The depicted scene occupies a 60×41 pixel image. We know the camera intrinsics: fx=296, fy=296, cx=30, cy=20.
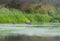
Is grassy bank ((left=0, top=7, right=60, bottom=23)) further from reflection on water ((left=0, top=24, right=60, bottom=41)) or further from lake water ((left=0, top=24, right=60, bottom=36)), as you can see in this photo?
reflection on water ((left=0, top=24, right=60, bottom=41))

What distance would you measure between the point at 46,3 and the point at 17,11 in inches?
246

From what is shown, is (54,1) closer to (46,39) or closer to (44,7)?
(44,7)

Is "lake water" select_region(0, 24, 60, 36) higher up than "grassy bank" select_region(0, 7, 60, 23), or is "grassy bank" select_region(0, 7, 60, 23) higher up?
"lake water" select_region(0, 24, 60, 36)

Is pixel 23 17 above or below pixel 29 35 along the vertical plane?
below

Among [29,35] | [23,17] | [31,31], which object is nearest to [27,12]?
[23,17]

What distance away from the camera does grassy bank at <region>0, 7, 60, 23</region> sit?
103 ft

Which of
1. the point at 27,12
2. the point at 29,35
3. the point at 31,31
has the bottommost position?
the point at 27,12

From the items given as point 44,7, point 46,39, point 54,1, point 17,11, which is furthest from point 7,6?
point 46,39

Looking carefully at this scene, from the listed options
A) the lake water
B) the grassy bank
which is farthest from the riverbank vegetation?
the lake water

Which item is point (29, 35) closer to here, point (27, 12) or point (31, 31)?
point (31, 31)

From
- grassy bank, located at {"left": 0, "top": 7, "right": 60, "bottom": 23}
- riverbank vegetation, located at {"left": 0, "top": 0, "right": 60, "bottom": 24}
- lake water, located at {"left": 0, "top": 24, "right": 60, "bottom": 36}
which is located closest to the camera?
lake water, located at {"left": 0, "top": 24, "right": 60, "bottom": 36}

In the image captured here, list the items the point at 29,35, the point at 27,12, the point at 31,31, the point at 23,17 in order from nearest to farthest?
the point at 29,35 → the point at 31,31 → the point at 23,17 → the point at 27,12

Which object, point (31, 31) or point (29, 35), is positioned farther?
point (31, 31)

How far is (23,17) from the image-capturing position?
106ft
